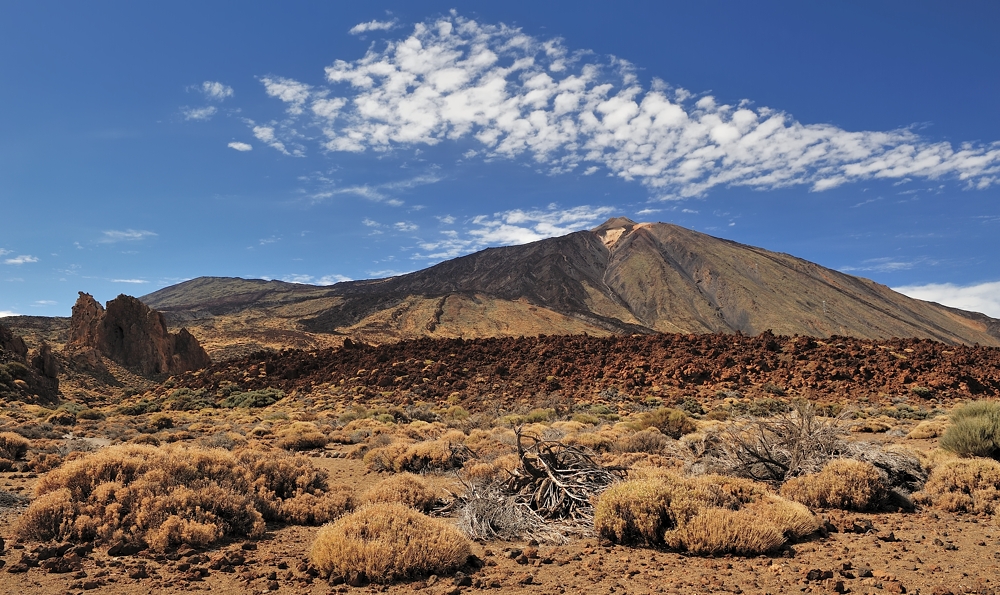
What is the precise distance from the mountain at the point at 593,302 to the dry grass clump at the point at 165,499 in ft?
168

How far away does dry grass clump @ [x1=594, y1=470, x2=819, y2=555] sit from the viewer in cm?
581

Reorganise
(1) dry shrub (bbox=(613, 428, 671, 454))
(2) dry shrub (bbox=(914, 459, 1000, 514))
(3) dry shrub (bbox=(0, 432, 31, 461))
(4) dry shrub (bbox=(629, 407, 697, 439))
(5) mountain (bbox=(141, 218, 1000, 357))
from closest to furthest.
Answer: (2) dry shrub (bbox=(914, 459, 1000, 514))
(3) dry shrub (bbox=(0, 432, 31, 461))
(1) dry shrub (bbox=(613, 428, 671, 454))
(4) dry shrub (bbox=(629, 407, 697, 439))
(5) mountain (bbox=(141, 218, 1000, 357))

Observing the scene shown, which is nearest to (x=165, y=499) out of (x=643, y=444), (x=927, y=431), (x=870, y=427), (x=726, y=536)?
(x=726, y=536)

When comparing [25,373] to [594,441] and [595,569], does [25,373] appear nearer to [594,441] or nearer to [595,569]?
[594,441]

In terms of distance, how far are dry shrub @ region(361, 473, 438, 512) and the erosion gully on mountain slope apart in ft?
48.4

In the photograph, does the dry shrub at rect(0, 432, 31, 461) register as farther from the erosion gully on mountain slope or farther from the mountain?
the mountain

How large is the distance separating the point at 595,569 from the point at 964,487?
6.56m

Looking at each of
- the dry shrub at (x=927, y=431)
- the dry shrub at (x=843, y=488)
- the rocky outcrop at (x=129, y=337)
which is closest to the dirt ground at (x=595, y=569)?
the dry shrub at (x=843, y=488)

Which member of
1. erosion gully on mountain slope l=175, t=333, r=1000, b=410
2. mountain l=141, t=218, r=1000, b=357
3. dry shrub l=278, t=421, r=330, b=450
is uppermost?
mountain l=141, t=218, r=1000, b=357

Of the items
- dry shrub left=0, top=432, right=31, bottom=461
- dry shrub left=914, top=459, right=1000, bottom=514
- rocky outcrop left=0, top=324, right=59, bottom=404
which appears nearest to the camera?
dry shrub left=914, top=459, right=1000, bottom=514

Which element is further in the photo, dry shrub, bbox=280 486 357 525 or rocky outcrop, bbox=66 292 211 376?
rocky outcrop, bbox=66 292 211 376

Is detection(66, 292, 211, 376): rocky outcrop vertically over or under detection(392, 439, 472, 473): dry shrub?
over

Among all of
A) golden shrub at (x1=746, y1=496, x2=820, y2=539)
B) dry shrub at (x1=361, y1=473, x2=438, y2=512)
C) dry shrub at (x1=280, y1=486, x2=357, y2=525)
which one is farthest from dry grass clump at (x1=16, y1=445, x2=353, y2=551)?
golden shrub at (x1=746, y1=496, x2=820, y2=539)

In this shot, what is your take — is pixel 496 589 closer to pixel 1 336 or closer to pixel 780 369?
pixel 780 369
